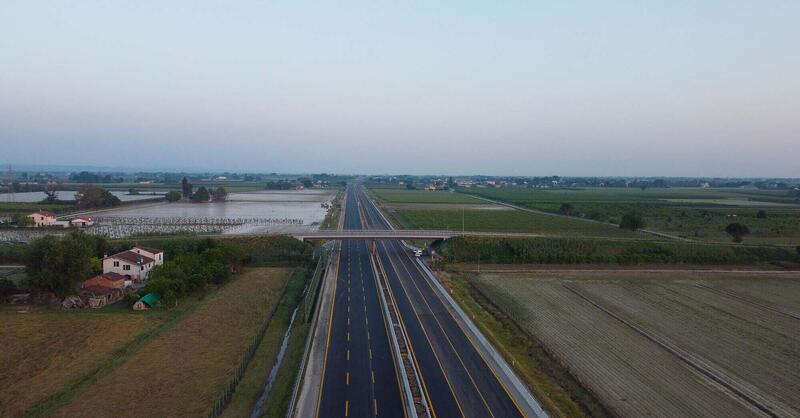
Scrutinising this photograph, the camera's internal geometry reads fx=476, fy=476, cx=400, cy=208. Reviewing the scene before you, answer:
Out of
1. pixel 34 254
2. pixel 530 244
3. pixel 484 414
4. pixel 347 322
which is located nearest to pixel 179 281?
pixel 34 254

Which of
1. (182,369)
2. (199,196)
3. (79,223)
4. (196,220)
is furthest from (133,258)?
(199,196)

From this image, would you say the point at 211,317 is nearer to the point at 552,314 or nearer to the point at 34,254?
the point at 34,254

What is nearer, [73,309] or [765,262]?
[73,309]

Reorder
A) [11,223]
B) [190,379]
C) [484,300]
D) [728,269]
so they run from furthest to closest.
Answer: [11,223], [728,269], [484,300], [190,379]

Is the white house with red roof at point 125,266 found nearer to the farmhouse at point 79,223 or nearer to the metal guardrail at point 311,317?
the metal guardrail at point 311,317

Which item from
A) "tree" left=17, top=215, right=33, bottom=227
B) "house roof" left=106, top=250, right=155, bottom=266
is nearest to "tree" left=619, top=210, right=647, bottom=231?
"house roof" left=106, top=250, right=155, bottom=266

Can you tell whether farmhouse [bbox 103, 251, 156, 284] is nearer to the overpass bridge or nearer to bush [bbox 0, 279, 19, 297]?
bush [bbox 0, 279, 19, 297]
